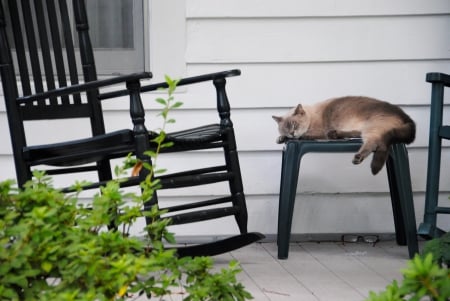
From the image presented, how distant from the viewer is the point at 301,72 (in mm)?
3832

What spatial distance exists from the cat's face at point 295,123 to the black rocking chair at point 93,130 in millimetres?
335

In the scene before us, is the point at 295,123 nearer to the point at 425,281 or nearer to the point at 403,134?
the point at 403,134

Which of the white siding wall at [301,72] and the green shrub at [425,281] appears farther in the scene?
the white siding wall at [301,72]


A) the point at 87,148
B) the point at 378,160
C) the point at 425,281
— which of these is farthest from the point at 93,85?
the point at 425,281

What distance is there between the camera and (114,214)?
1.69 meters

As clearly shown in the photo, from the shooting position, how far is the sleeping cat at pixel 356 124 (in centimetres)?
331

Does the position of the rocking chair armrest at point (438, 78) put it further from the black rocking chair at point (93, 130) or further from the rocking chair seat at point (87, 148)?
the rocking chair seat at point (87, 148)

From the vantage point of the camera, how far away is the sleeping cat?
331 cm

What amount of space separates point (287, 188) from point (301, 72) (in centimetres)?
61

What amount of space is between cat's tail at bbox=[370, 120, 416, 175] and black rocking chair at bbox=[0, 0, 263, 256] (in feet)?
1.66

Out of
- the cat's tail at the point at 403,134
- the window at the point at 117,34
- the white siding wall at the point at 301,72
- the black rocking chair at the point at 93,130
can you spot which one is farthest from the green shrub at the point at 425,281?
the window at the point at 117,34

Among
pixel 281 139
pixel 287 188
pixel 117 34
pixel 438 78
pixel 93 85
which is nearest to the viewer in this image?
pixel 93 85

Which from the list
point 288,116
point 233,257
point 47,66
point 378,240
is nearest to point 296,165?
point 288,116

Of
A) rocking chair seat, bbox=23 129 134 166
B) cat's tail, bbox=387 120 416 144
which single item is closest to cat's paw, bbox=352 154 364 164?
cat's tail, bbox=387 120 416 144
